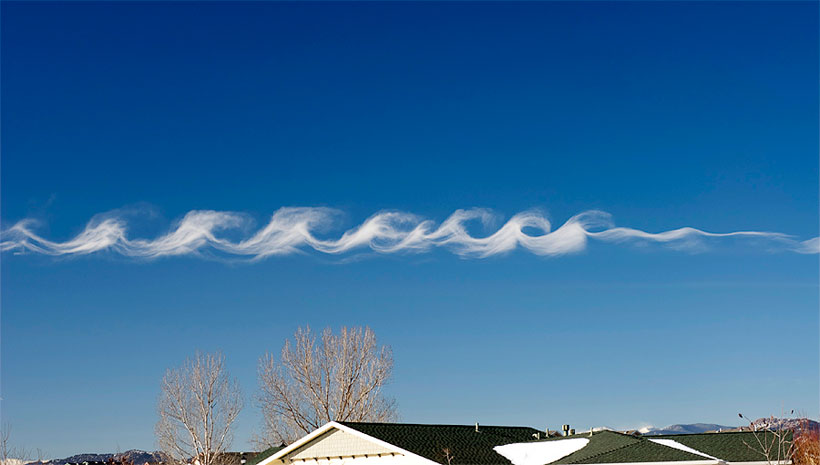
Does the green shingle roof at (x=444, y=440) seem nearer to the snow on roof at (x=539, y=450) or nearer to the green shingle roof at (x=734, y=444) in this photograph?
the snow on roof at (x=539, y=450)

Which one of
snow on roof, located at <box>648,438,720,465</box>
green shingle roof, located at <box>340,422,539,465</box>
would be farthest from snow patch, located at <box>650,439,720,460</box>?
green shingle roof, located at <box>340,422,539,465</box>

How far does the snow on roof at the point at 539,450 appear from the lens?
3247 cm

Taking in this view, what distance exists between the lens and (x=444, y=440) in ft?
113

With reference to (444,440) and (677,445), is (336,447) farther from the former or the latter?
(677,445)

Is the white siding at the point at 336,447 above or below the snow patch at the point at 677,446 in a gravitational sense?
above

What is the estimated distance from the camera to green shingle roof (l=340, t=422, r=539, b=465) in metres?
32.3

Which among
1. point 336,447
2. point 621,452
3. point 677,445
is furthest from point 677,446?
point 336,447

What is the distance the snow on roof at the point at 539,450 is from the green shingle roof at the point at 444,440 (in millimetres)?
498

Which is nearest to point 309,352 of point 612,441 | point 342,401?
point 342,401

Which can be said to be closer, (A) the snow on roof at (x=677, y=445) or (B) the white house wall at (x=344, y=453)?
(A) the snow on roof at (x=677, y=445)

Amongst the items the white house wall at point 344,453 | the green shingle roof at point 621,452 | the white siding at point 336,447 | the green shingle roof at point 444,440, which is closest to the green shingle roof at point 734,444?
the green shingle roof at point 621,452

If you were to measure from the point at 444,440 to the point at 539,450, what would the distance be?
3.70 m

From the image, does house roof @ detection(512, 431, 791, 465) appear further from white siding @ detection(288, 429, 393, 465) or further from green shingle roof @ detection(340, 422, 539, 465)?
white siding @ detection(288, 429, 393, 465)

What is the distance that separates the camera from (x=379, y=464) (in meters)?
32.4
